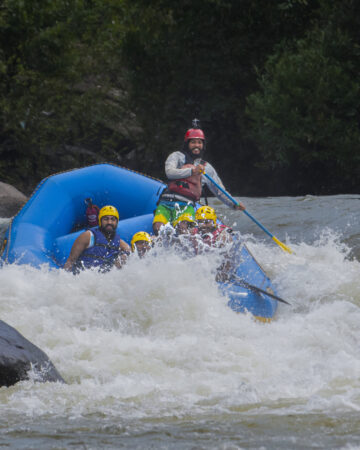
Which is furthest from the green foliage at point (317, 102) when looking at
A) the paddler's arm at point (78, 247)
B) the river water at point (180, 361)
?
the paddler's arm at point (78, 247)

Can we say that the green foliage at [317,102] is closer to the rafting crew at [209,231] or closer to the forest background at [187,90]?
the forest background at [187,90]

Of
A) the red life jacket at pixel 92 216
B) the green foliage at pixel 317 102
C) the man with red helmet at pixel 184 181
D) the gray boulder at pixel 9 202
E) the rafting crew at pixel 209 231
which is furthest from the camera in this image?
the green foliage at pixel 317 102

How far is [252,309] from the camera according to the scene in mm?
5492

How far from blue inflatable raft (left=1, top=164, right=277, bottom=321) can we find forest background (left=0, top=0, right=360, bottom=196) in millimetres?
6045

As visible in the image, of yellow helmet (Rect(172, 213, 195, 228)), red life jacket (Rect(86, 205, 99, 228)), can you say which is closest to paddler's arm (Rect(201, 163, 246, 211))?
yellow helmet (Rect(172, 213, 195, 228))

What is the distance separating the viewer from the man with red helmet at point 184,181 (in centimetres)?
642

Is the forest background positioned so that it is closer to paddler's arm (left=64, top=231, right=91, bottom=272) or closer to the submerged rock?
paddler's arm (left=64, top=231, right=91, bottom=272)

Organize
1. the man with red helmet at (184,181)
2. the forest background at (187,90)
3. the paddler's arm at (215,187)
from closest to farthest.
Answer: the man with red helmet at (184,181)
the paddler's arm at (215,187)
the forest background at (187,90)

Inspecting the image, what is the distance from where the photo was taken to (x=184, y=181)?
6570mm

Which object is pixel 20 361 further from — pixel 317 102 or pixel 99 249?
pixel 317 102

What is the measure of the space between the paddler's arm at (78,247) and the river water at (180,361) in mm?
202

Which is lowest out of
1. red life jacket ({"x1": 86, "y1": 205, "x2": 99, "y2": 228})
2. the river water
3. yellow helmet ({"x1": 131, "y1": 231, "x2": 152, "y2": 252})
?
the river water

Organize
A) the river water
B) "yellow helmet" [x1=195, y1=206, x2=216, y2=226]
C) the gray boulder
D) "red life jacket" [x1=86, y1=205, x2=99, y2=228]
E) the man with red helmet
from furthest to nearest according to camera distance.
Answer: the gray boulder → "red life jacket" [x1=86, y1=205, x2=99, y2=228] → the man with red helmet → "yellow helmet" [x1=195, y1=206, x2=216, y2=226] → the river water

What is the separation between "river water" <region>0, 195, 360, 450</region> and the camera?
331cm
